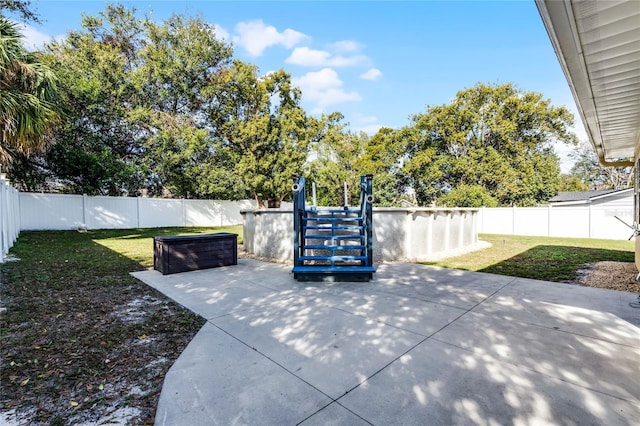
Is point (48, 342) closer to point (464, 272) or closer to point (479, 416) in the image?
point (479, 416)

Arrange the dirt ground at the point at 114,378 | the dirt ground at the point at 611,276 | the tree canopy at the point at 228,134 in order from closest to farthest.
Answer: the dirt ground at the point at 114,378 → the dirt ground at the point at 611,276 → the tree canopy at the point at 228,134

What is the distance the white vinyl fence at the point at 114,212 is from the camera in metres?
12.8

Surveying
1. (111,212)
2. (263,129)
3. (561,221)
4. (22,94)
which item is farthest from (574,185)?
(22,94)

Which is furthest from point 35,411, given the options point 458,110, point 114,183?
point 458,110

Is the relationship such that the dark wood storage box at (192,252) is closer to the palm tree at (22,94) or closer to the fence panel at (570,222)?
the palm tree at (22,94)

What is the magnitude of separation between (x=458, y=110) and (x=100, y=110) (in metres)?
20.4

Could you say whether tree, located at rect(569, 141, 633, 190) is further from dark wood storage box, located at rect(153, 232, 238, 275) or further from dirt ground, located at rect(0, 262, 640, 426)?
dirt ground, located at rect(0, 262, 640, 426)

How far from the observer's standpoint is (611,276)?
16.9 ft

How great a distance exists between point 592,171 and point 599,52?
130 ft

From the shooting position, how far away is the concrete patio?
1782mm

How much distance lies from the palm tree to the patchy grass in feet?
10.9

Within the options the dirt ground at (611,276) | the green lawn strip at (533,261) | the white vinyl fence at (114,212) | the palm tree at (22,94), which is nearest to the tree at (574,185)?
the green lawn strip at (533,261)

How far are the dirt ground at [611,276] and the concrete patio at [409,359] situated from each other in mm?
495

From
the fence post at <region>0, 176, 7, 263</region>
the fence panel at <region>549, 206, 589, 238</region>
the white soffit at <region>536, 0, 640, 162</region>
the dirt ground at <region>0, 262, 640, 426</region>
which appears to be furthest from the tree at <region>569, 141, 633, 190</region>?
the fence post at <region>0, 176, 7, 263</region>
